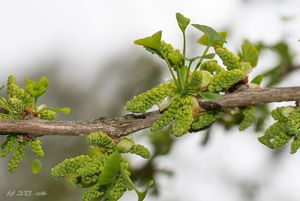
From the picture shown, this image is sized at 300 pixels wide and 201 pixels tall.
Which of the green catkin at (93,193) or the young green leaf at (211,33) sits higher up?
the young green leaf at (211,33)

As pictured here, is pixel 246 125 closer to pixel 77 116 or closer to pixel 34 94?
pixel 34 94

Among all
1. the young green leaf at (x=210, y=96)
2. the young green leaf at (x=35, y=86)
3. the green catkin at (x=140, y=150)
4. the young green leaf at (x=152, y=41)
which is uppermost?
the young green leaf at (x=152, y=41)

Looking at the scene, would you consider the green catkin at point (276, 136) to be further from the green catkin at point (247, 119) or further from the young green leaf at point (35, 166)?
the young green leaf at point (35, 166)

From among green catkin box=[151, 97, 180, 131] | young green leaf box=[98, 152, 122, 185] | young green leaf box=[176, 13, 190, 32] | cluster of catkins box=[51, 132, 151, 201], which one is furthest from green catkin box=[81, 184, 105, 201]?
young green leaf box=[176, 13, 190, 32]

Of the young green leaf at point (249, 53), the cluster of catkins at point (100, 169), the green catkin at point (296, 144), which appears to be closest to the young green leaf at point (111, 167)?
the cluster of catkins at point (100, 169)

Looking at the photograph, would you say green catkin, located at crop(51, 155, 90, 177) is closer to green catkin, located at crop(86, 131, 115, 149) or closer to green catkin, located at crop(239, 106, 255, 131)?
green catkin, located at crop(86, 131, 115, 149)

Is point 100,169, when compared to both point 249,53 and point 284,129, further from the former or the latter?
point 249,53

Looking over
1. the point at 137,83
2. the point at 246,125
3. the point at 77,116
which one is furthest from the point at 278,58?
the point at 77,116
